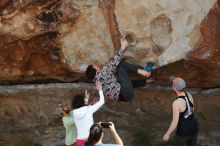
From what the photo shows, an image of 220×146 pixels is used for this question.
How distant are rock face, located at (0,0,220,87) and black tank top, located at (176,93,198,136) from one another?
2.36 feet

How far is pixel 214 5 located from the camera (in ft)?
22.0

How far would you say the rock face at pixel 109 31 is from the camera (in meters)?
6.73

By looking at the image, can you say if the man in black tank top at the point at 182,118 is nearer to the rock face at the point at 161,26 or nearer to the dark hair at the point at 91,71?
the rock face at the point at 161,26

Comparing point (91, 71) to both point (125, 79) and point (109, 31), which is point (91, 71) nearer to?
point (125, 79)

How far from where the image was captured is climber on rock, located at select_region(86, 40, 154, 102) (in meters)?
6.65

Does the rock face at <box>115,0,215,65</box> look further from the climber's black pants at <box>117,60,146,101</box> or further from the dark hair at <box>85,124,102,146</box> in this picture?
the dark hair at <box>85,124,102,146</box>

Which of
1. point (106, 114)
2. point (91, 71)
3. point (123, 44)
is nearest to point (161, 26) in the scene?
point (123, 44)

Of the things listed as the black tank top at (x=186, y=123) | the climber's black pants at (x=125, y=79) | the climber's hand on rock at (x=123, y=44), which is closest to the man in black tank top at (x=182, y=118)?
the black tank top at (x=186, y=123)

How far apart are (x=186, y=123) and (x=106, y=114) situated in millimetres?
1745

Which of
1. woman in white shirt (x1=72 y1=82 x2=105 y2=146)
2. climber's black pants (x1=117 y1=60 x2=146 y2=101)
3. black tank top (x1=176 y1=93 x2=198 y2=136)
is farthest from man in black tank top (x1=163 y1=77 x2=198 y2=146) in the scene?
woman in white shirt (x1=72 y1=82 x2=105 y2=146)

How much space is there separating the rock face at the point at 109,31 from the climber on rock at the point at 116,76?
25 cm

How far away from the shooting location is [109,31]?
697 cm

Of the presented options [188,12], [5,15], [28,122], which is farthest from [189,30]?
[28,122]

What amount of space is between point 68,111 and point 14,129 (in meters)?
1.71
